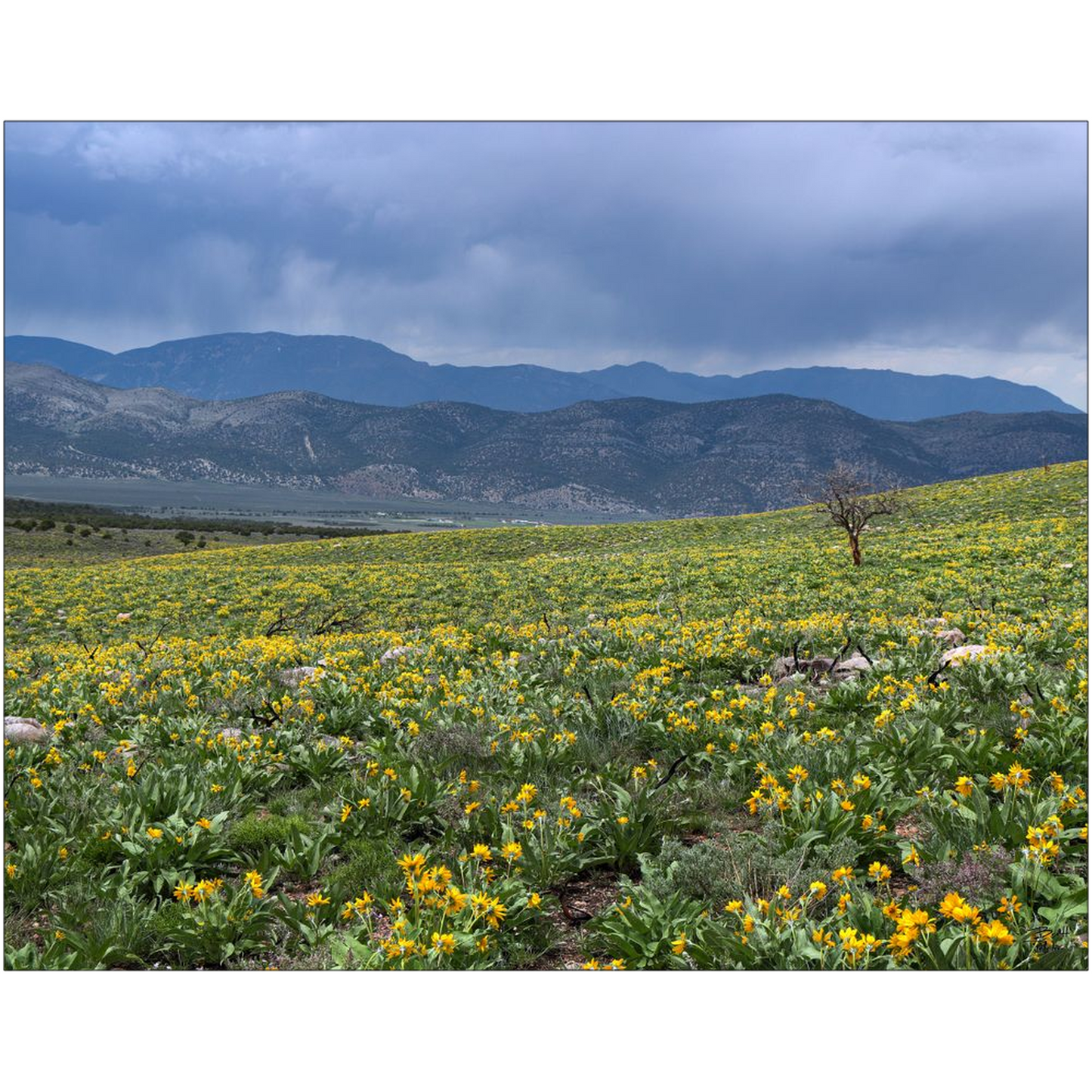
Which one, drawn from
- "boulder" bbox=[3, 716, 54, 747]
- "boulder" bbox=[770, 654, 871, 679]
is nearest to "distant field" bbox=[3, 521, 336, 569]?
"boulder" bbox=[3, 716, 54, 747]

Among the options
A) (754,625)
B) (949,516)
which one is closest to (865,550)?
(949,516)

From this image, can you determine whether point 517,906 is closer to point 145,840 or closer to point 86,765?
point 145,840

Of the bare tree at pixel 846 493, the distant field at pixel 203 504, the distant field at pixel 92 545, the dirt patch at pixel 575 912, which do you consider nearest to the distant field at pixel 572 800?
the dirt patch at pixel 575 912

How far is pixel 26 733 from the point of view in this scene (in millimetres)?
7660

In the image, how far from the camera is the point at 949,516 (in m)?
33.6

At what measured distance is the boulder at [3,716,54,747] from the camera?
7422mm

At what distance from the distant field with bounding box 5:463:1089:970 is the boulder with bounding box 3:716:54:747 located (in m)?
0.07

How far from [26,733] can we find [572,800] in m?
6.29

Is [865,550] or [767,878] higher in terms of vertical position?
[865,550]

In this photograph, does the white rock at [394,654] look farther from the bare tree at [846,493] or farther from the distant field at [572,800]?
the bare tree at [846,493]

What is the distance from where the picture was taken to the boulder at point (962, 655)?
773cm

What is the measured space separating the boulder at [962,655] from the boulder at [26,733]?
9.39 meters

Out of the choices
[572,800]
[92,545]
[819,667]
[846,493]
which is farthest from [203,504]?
[572,800]

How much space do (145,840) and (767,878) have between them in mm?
4078
